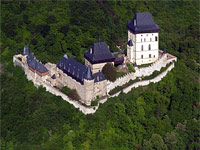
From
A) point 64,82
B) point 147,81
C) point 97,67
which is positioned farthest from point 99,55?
point 147,81

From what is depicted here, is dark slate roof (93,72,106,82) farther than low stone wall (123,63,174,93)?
No

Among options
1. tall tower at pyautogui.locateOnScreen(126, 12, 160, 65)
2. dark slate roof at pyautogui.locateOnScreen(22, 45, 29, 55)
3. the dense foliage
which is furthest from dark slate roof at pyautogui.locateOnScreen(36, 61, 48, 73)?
tall tower at pyautogui.locateOnScreen(126, 12, 160, 65)

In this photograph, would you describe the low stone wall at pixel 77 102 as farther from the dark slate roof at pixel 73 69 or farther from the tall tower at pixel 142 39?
the tall tower at pixel 142 39

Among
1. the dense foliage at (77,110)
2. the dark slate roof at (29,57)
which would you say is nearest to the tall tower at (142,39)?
the dense foliage at (77,110)

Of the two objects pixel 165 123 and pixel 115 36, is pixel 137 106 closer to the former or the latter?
pixel 165 123

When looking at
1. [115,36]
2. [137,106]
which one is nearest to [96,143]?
[137,106]

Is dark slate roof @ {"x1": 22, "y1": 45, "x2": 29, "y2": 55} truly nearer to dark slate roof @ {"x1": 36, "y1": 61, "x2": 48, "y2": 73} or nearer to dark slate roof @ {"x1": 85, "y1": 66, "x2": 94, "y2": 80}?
dark slate roof @ {"x1": 36, "y1": 61, "x2": 48, "y2": 73}

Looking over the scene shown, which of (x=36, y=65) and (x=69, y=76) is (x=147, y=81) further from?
(x=36, y=65)
